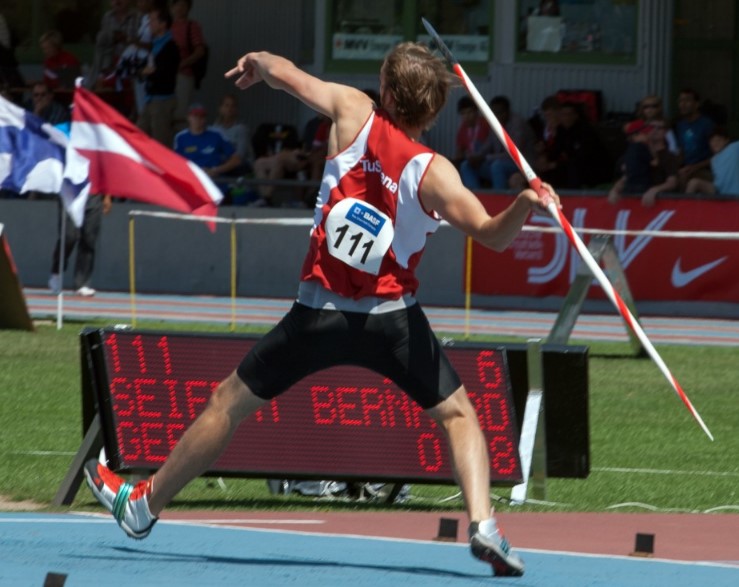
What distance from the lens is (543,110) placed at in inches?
885

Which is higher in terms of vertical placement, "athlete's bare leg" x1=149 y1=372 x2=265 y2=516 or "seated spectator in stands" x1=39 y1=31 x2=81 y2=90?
"seated spectator in stands" x1=39 y1=31 x2=81 y2=90

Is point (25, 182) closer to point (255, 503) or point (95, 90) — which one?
point (95, 90)

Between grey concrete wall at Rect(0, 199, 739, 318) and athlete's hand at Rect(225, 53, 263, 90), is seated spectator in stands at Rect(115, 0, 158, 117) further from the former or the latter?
athlete's hand at Rect(225, 53, 263, 90)

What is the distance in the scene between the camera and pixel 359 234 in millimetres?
6730

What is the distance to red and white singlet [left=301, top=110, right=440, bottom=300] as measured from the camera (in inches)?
266

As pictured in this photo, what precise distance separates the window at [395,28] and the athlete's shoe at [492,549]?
18.7 m

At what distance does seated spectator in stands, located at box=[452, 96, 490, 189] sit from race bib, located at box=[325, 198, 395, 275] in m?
15.2

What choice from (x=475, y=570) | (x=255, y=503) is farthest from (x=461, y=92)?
(x=475, y=570)

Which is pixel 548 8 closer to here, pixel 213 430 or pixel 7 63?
pixel 7 63

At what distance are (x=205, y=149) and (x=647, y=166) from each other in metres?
5.55

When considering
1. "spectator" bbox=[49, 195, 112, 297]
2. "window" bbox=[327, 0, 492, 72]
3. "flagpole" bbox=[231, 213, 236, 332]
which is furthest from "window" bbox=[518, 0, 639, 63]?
"spectator" bbox=[49, 195, 112, 297]

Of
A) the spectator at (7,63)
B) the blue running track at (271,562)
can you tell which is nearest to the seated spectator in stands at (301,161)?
the spectator at (7,63)

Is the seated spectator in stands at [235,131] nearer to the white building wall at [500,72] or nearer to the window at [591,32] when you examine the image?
the white building wall at [500,72]

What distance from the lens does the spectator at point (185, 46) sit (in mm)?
24766
